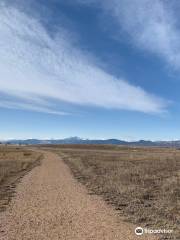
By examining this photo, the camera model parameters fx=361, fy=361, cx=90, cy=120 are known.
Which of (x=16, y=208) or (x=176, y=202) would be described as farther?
(x=176, y=202)

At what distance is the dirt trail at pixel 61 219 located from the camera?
32.2ft

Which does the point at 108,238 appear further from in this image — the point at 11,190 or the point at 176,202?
the point at 11,190

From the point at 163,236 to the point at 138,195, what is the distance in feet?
24.7

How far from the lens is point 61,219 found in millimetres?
11844

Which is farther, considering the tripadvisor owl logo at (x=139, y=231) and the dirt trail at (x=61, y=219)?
the tripadvisor owl logo at (x=139, y=231)

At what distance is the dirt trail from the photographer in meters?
9.80

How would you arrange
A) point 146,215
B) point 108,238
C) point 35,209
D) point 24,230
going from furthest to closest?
point 35,209 → point 146,215 → point 24,230 → point 108,238

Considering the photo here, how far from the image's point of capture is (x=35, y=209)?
45.0ft

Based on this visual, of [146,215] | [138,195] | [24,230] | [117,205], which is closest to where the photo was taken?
[24,230]

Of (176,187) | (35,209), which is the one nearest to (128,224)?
(35,209)

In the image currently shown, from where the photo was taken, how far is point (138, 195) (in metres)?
17.2

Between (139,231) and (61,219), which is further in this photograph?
(61,219)

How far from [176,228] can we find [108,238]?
2389mm

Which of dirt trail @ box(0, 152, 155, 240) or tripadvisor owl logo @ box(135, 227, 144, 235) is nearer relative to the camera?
dirt trail @ box(0, 152, 155, 240)
